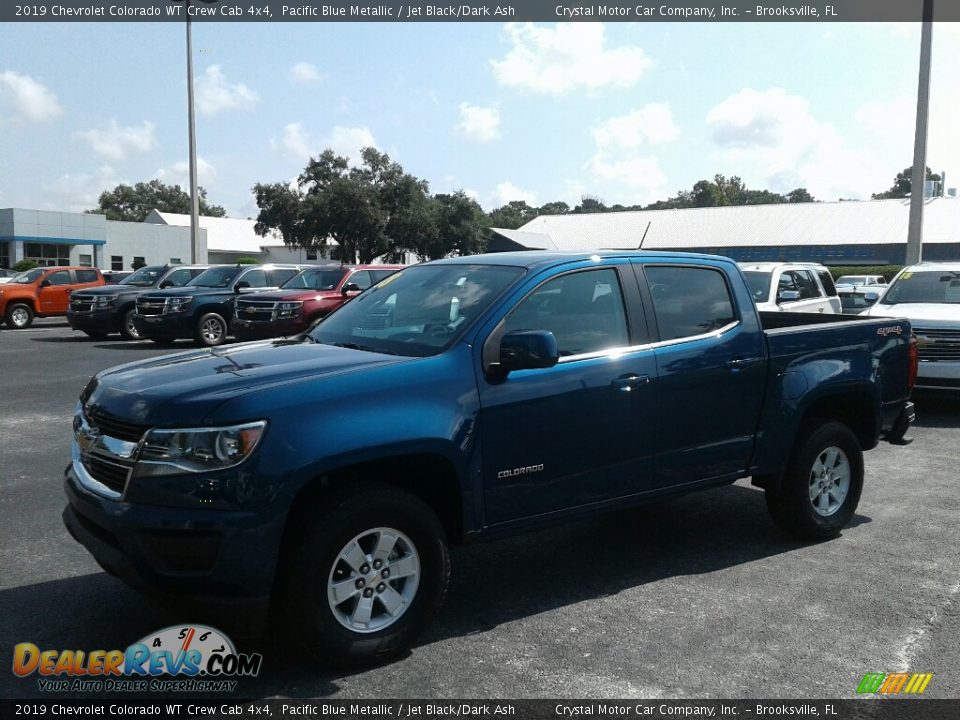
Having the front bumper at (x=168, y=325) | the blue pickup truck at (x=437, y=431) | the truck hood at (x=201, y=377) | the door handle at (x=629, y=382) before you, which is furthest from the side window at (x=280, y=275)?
the door handle at (x=629, y=382)

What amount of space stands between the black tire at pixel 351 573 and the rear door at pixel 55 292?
80.7ft

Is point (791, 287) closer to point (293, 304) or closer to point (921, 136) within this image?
point (293, 304)

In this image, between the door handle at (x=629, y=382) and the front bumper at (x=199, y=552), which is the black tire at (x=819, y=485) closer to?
the door handle at (x=629, y=382)

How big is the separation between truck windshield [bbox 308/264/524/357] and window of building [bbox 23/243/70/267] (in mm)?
54807

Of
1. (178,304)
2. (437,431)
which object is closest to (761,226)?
(178,304)

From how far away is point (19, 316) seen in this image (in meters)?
25.5

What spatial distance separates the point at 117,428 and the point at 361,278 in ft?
49.5

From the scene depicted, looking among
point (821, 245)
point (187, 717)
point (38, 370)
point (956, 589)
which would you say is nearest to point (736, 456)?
point (956, 589)

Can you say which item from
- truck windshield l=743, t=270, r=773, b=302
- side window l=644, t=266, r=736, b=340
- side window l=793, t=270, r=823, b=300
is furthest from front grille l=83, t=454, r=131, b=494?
side window l=793, t=270, r=823, b=300

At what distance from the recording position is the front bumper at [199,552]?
3736mm

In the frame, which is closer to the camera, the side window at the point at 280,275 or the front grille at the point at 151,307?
the front grille at the point at 151,307

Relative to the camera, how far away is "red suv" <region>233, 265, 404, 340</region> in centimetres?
1755

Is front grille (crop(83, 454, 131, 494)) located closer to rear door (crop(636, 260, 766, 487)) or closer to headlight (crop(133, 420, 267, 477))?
headlight (crop(133, 420, 267, 477))

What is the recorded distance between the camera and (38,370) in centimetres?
1546
